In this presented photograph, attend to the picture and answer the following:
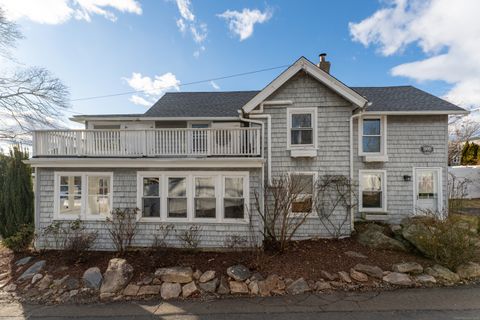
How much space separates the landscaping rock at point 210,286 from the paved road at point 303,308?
40 cm

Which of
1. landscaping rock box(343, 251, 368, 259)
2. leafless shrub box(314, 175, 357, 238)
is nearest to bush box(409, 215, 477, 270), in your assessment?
landscaping rock box(343, 251, 368, 259)

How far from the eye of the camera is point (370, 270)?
6.10 m

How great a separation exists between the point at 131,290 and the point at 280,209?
4.70 m

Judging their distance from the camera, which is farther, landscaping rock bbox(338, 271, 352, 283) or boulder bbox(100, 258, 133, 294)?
landscaping rock bbox(338, 271, 352, 283)

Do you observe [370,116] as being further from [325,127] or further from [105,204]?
[105,204]

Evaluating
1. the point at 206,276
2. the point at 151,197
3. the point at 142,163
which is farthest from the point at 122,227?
the point at 206,276

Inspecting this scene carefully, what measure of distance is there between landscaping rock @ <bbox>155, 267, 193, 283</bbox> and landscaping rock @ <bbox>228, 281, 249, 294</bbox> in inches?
44.4

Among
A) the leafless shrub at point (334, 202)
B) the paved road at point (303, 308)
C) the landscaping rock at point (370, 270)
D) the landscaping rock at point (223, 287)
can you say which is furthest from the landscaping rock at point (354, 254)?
the landscaping rock at point (223, 287)

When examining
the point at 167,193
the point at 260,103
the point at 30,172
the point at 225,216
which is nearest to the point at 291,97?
the point at 260,103

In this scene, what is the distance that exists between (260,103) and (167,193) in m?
4.77

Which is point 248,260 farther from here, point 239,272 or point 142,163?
point 142,163

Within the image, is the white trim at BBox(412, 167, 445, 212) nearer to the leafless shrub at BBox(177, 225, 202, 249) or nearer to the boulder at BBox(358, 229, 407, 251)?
the boulder at BBox(358, 229, 407, 251)

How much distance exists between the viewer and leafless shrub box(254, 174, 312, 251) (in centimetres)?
732

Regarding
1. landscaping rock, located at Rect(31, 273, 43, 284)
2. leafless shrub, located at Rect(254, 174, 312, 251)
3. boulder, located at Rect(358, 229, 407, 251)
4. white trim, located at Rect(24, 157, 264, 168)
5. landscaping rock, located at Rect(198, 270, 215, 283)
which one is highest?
white trim, located at Rect(24, 157, 264, 168)
